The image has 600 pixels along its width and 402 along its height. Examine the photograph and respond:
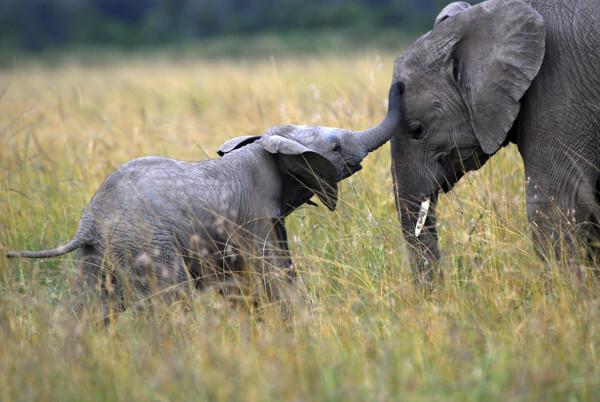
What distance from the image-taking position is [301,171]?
479 cm

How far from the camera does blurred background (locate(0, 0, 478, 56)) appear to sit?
28.6 metres

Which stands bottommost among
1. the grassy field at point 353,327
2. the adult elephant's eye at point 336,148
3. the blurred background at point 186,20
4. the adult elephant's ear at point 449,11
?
the grassy field at point 353,327

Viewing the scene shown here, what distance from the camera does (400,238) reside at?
5027 mm

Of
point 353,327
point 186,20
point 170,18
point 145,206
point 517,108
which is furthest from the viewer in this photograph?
point 170,18

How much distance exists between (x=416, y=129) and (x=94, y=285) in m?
2.10

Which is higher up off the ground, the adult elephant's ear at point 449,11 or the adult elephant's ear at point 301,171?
the adult elephant's ear at point 449,11

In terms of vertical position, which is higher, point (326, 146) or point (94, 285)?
point (326, 146)

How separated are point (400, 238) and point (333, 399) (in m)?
2.10

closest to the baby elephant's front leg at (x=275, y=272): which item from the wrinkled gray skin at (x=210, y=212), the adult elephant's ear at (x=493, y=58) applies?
the wrinkled gray skin at (x=210, y=212)

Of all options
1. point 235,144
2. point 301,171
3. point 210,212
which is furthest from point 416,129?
point 210,212

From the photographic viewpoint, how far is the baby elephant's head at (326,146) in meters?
4.64

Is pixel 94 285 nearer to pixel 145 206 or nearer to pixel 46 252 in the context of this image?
pixel 46 252

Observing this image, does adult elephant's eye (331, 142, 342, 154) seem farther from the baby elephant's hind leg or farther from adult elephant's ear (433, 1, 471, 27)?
the baby elephant's hind leg

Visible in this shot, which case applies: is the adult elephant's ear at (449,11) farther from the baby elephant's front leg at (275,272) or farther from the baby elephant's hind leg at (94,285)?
the baby elephant's hind leg at (94,285)
